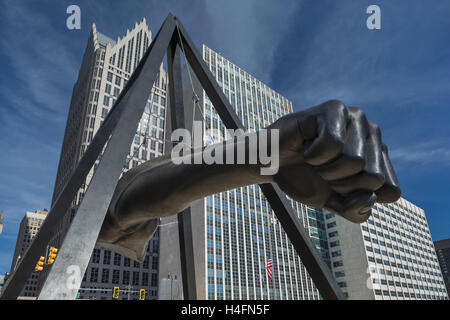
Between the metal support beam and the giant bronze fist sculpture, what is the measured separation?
2.24 m

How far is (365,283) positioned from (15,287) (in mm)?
75460

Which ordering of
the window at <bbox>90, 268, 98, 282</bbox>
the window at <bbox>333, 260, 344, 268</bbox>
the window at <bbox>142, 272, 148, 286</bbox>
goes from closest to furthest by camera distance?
the window at <bbox>90, 268, 98, 282</bbox> < the window at <bbox>142, 272, 148, 286</bbox> < the window at <bbox>333, 260, 344, 268</bbox>

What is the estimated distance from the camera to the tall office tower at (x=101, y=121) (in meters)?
62.7

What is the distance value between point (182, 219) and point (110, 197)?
3035 mm

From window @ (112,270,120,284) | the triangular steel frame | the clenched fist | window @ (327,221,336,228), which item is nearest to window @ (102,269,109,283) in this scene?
window @ (112,270,120,284)

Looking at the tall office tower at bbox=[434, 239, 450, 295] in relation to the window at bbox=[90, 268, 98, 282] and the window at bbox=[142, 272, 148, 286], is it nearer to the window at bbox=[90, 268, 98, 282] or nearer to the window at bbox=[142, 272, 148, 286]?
the window at bbox=[142, 272, 148, 286]

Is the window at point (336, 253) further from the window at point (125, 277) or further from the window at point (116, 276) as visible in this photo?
the window at point (116, 276)

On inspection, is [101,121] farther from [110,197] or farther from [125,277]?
[110,197]

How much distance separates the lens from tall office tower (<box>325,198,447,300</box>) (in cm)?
6931

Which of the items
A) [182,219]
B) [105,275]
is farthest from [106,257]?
[182,219]

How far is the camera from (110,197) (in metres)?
2.86

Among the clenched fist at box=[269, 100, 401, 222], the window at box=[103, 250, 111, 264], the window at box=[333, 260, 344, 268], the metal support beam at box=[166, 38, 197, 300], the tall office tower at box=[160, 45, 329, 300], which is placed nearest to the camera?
the clenched fist at box=[269, 100, 401, 222]

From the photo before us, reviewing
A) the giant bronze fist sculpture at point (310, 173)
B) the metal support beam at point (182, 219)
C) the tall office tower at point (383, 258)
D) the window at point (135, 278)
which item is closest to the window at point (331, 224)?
the tall office tower at point (383, 258)

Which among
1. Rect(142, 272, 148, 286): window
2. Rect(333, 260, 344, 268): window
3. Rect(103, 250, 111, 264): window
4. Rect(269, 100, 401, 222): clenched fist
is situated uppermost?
Rect(103, 250, 111, 264): window
